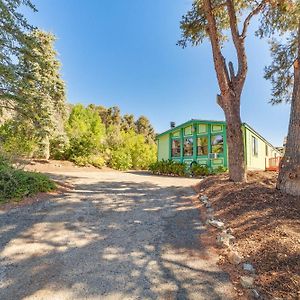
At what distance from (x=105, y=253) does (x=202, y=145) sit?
14.1m

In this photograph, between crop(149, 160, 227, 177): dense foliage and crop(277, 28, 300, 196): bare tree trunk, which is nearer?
crop(277, 28, 300, 196): bare tree trunk

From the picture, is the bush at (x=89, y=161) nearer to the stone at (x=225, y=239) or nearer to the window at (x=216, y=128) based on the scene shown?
the window at (x=216, y=128)

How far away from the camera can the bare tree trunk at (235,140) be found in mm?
7949

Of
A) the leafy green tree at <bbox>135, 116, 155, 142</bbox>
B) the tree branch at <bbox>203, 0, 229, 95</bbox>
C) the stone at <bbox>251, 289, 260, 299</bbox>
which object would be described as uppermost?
the leafy green tree at <bbox>135, 116, 155, 142</bbox>

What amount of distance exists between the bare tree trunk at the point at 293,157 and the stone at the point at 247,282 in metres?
3.07

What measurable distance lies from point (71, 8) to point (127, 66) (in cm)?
833

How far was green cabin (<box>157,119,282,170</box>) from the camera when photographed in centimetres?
1623

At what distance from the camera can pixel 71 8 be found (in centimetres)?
1188

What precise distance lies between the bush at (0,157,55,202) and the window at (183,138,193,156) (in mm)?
11951

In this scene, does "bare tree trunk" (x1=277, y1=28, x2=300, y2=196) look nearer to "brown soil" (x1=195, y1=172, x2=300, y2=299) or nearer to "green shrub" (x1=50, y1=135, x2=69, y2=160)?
"brown soil" (x1=195, y1=172, x2=300, y2=299)

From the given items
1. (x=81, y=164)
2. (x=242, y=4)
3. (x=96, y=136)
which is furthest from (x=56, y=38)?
(x=242, y=4)

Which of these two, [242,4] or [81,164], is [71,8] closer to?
[242,4]

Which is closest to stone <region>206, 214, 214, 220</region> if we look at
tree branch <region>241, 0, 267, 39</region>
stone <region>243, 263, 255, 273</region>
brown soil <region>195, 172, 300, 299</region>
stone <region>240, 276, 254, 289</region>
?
brown soil <region>195, 172, 300, 299</region>

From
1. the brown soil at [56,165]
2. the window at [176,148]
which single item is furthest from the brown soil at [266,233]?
the window at [176,148]
